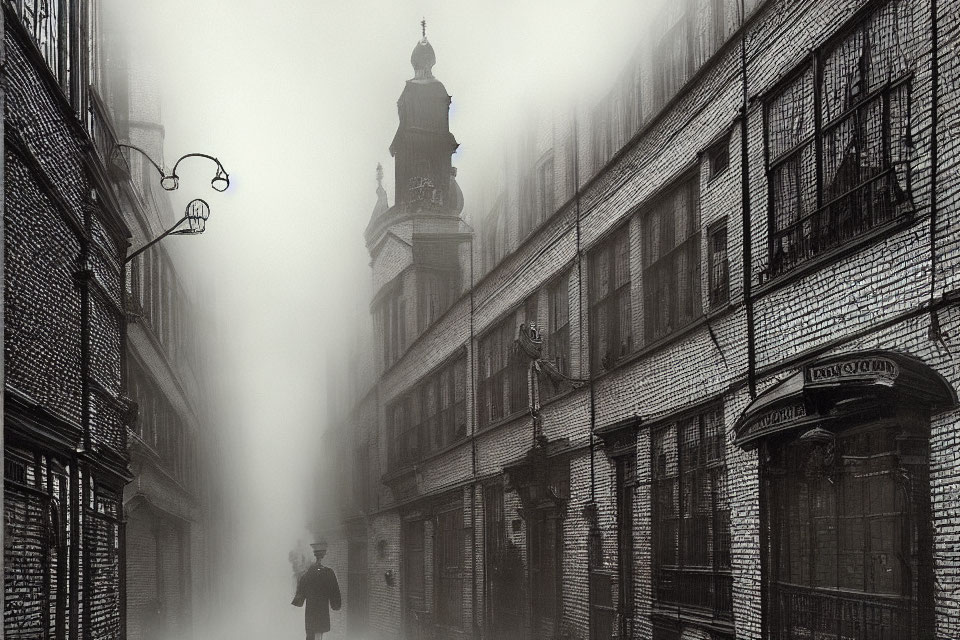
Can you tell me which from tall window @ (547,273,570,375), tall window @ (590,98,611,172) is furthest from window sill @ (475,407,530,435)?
tall window @ (590,98,611,172)

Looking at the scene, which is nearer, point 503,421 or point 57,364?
point 57,364

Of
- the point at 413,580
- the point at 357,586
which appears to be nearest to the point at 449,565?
the point at 413,580

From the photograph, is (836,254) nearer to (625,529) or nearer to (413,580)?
(625,529)

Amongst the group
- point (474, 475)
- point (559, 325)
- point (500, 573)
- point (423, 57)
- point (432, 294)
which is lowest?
point (500, 573)

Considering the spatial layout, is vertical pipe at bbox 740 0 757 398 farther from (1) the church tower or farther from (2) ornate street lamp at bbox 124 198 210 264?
(1) the church tower

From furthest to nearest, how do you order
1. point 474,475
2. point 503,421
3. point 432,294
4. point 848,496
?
point 432,294 < point 474,475 < point 503,421 < point 848,496

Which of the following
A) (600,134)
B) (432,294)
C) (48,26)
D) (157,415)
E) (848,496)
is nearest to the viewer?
(848,496)

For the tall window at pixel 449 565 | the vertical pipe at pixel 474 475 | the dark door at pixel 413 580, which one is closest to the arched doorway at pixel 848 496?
the vertical pipe at pixel 474 475

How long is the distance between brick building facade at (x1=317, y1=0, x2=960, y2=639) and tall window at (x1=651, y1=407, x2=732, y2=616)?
0.12ft

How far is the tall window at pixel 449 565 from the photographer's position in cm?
2162

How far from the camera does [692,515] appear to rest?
1252 cm

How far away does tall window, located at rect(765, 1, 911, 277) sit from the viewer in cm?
852

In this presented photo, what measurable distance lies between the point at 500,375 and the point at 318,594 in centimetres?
461

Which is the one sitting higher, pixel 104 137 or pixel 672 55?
pixel 672 55
